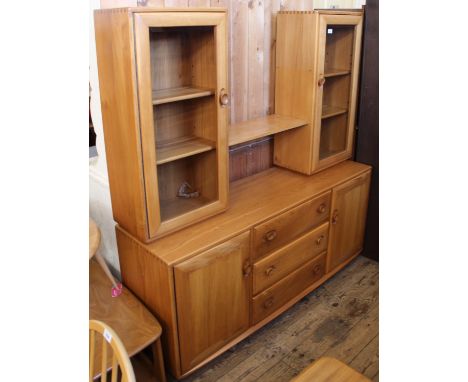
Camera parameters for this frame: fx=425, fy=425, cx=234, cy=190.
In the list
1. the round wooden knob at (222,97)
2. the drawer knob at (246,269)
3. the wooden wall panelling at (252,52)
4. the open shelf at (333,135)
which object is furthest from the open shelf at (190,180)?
the open shelf at (333,135)

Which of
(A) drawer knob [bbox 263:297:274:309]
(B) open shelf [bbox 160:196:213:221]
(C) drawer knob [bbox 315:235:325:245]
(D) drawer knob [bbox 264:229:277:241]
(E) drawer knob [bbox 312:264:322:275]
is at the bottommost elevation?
(A) drawer knob [bbox 263:297:274:309]

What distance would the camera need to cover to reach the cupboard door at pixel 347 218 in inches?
97.6

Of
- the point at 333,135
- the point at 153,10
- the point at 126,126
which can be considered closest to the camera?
the point at 153,10

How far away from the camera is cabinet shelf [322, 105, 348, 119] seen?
8.28ft

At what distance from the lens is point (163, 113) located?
1882mm

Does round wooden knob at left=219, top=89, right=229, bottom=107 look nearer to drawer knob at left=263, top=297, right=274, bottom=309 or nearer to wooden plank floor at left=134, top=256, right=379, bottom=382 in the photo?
drawer knob at left=263, top=297, right=274, bottom=309

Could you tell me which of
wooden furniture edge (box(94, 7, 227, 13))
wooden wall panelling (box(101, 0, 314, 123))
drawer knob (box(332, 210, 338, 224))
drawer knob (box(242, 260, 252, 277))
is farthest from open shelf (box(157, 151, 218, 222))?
drawer knob (box(332, 210, 338, 224))

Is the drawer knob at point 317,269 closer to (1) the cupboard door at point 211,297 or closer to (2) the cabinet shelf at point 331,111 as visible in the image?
(1) the cupboard door at point 211,297

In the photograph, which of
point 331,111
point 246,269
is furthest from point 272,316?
point 331,111

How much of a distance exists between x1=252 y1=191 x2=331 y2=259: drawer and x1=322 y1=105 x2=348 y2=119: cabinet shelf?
0.49 metres

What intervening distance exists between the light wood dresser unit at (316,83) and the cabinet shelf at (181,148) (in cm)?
73

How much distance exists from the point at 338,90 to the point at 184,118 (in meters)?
1.13

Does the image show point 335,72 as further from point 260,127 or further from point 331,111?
point 260,127
